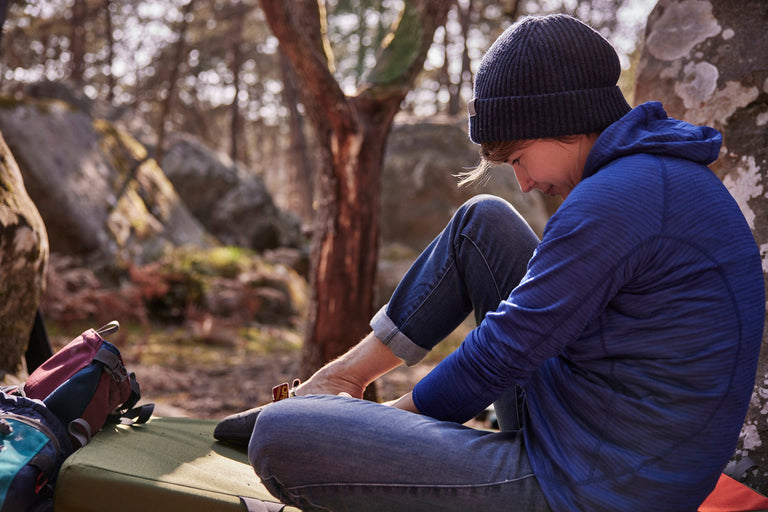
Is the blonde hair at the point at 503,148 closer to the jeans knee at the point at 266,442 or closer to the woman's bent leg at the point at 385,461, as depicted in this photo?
the woman's bent leg at the point at 385,461

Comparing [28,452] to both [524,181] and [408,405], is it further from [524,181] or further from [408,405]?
[524,181]

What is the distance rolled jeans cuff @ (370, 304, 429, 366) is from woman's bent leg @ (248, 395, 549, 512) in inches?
16.0

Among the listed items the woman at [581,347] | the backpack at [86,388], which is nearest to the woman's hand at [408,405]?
the woman at [581,347]

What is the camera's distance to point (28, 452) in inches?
68.4

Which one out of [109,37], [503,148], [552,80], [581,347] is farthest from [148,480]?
[109,37]

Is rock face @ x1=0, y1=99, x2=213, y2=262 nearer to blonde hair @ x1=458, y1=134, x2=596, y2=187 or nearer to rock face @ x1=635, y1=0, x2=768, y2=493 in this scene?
rock face @ x1=635, y1=0, x2=768, y2=493

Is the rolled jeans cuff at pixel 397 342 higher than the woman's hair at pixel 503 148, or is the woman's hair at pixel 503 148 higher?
the woman's hair at pixel 503 148

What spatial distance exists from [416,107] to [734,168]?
17.2m

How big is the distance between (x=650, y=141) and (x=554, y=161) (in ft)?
0.81

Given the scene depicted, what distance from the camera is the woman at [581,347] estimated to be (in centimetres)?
136

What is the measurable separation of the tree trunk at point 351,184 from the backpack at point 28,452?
244cm

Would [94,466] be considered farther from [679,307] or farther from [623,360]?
[679,307]

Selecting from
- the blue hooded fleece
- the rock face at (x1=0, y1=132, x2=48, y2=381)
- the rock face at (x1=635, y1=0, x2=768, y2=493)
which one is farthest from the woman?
the rock face at (x1=0, y1=132, x2=48, y2=381)

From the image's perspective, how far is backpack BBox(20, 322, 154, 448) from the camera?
76.5 inches
